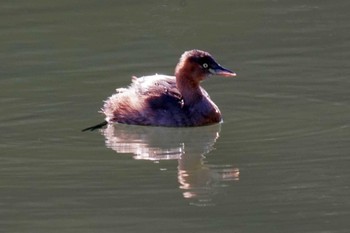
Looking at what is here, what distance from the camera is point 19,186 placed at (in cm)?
967

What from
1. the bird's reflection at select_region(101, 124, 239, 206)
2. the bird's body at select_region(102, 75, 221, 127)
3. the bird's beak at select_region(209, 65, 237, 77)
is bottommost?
the bird's reflection at select_region(101, 124, 239, 206)

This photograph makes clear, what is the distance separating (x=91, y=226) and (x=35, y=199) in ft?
2.65

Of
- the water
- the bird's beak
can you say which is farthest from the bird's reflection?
the bird's beak

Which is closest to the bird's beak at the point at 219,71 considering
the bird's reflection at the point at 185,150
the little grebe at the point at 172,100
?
the little grebe at the point at 172,100

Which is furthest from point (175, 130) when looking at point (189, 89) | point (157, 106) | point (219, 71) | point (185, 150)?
point (185, 150)

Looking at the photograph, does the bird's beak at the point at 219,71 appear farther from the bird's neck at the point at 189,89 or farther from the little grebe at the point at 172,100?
the bird's neck at the point at 189,89

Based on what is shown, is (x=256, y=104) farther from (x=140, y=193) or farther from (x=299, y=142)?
(x=140, y=193)

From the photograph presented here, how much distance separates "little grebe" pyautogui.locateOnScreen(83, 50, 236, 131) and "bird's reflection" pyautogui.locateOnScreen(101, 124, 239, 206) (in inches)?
3.3

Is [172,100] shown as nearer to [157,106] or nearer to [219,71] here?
[157,106]

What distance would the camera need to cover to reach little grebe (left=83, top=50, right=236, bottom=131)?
1184 cm

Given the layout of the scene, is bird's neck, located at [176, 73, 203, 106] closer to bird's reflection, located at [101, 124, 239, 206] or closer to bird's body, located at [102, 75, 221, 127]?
bird's body, located at [102, 75, 221, 127]

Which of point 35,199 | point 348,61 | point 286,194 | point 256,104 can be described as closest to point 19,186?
point 35,199

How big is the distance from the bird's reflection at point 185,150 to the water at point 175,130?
0.7 inches

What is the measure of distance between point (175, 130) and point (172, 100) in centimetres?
35
